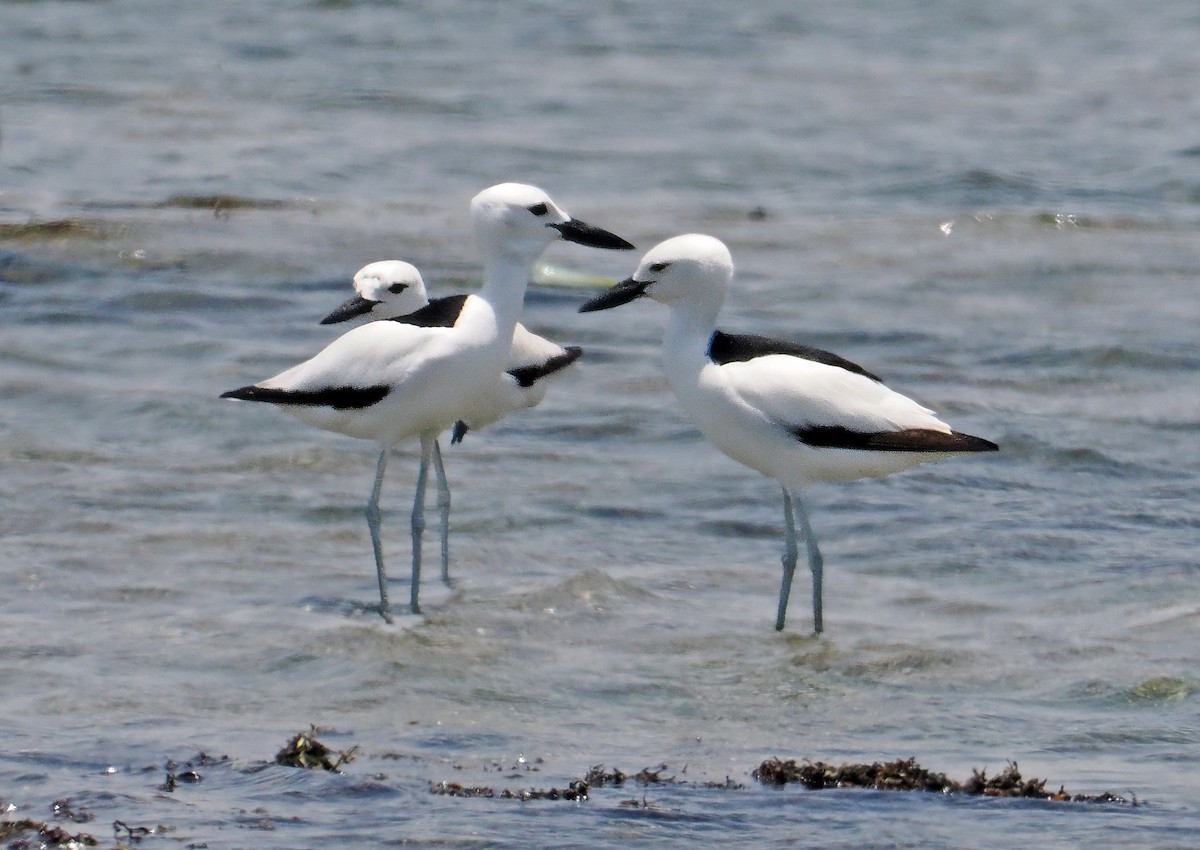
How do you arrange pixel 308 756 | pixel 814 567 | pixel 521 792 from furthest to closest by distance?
pixel 814 567 < pixel 308 756 < pixel 521 792

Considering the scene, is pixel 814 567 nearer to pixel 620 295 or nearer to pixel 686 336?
pixel 686 336

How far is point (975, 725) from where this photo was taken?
693 cm

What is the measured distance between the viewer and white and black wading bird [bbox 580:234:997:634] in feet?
26.1

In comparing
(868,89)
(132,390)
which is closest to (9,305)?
(132,390)

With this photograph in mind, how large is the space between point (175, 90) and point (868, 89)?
24.7 ft

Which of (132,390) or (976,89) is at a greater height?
(976,89)

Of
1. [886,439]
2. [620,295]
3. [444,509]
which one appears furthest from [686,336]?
[444,509]

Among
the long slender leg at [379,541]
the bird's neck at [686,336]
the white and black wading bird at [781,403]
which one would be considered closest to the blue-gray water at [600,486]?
the long slender leg at [379,541]

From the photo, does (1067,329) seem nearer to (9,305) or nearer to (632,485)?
(632,485)

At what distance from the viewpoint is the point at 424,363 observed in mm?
8188

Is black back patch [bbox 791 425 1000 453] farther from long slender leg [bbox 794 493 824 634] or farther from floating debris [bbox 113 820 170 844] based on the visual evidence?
floating debris [bbox 113 820 170 844]

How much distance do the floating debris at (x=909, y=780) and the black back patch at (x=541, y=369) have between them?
10.5 feet

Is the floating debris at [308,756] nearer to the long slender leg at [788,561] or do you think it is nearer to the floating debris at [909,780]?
the floating debris at [909,780]

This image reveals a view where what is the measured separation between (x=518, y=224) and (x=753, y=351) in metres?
1.22
